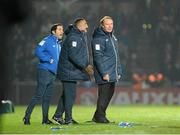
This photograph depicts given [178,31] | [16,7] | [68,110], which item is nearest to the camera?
[16,7]

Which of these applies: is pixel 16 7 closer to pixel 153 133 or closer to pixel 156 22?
pixel 153 133

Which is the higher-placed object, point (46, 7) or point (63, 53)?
point (46, 7)

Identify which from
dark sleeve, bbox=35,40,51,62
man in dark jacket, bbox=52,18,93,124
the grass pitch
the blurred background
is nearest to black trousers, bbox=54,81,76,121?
man in dark jacket, bbox=52,18,93,124

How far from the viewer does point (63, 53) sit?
857 centimetres

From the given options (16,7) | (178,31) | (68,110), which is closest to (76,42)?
(68,110)

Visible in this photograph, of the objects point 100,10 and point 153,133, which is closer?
point 153,133

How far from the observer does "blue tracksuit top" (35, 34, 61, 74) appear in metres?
8.34

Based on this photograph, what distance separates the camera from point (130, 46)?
22578 mm

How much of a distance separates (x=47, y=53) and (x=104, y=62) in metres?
0.95

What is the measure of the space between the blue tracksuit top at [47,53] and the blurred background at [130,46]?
37.3 ft

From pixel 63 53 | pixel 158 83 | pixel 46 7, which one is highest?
pixel 46 7

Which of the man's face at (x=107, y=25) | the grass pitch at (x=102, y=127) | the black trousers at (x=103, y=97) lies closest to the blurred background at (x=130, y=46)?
the grass pitch at (x=102, y=127)

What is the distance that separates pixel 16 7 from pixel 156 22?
70.9ft

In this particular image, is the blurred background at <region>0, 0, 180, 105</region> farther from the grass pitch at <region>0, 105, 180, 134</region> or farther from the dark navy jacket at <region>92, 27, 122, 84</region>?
the dark navy jacket at <region>92, 27, 122, 84</region>
